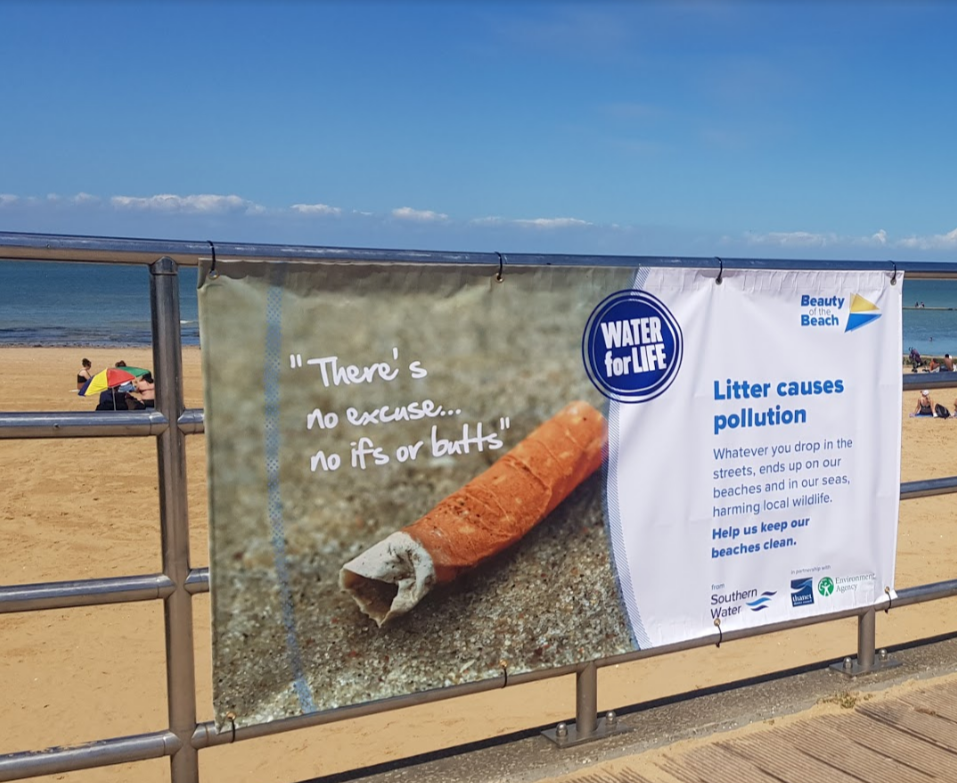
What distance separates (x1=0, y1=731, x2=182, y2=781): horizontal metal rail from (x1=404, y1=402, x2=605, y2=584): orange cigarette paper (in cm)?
82

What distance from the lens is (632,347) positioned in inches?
120

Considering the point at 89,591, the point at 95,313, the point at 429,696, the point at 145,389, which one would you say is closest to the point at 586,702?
the point at 429,696

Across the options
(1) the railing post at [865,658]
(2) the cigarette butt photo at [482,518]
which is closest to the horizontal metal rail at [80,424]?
(2) the cigarette butt photo at [482,518]

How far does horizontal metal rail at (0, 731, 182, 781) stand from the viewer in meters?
2.48

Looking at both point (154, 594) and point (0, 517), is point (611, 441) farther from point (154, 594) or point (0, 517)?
point (0, 517)

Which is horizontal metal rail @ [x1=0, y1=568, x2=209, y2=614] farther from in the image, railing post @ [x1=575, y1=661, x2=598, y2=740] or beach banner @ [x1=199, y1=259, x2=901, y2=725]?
railing post @ [x1=575, y1=661, x2=598, y2=740]

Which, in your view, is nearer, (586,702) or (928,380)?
(586,702)

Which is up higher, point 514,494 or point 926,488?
point 514,494

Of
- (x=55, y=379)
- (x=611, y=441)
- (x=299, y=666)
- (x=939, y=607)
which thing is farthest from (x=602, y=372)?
(x=55, y=379)

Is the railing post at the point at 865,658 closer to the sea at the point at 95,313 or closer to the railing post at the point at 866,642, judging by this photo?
the railing post at the point at 866,642

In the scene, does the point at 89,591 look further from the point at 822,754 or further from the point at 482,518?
the point at 822,754

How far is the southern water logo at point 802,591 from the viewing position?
3.46 metres

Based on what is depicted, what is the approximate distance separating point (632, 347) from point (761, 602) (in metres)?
1.00

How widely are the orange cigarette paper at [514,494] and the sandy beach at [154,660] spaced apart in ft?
4.17
